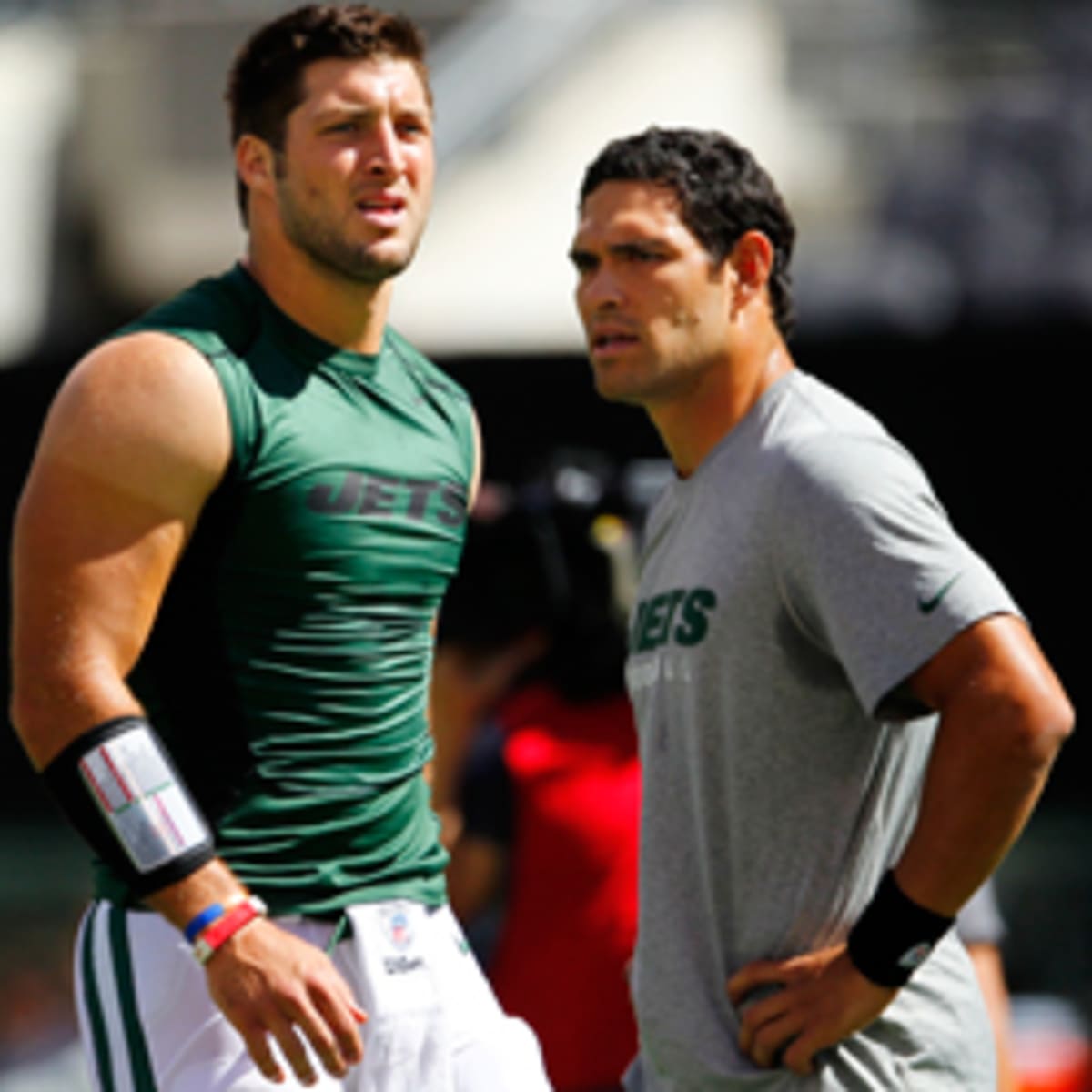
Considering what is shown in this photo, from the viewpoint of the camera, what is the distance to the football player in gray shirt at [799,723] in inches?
104

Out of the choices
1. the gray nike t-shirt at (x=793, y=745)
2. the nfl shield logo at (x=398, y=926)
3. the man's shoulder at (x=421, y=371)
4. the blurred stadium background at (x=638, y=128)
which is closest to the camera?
the gray nike t-shirt at (x=793, y=745)

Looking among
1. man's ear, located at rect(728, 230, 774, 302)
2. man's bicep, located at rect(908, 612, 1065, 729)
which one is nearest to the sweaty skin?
man's ear, located at rect(728, 230, 774, 302)

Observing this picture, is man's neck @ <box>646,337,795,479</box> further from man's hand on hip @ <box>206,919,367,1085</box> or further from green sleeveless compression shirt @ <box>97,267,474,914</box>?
man's hand on hip @ <box>206,919,367,1085</box>

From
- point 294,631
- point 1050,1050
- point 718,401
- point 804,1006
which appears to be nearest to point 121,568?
point 294,631

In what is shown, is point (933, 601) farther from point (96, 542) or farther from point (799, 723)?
point (96, 542)

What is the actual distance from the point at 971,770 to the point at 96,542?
1273mm

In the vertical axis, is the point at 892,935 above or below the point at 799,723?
below

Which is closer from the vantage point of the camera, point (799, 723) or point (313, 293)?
point (799, 723)

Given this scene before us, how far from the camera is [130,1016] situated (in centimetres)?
317

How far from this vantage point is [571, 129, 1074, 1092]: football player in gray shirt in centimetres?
264

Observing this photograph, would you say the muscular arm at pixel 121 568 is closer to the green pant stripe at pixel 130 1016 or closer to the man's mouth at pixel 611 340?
the green pant stripe at pixel 130 1016

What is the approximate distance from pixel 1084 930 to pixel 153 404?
794 centimetres

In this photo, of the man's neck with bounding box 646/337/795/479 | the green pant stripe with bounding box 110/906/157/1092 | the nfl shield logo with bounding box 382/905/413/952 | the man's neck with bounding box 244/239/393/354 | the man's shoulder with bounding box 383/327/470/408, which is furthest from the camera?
the man's shoulder with bounding box 383/327/470/408

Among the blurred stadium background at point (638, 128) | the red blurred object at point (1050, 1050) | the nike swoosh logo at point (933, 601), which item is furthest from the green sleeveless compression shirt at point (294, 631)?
the blurred stadium background at point (638, 128)
